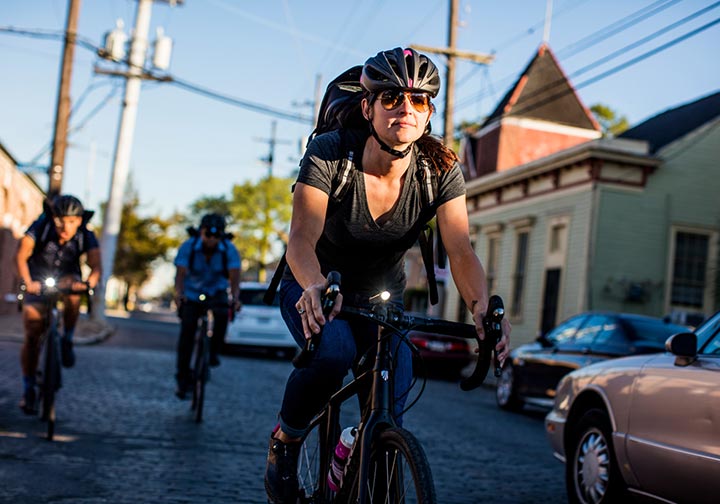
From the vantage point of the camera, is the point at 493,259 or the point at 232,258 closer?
the point at 232,258

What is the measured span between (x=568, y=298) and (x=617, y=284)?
1343 mm

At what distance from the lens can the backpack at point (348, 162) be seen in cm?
362

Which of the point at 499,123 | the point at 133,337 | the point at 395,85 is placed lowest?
the point at 133,337

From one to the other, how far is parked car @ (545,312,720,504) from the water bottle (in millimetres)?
2120

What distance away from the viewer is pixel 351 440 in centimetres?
352

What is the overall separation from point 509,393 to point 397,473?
11357 millimetres

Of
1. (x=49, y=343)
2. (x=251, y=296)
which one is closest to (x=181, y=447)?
(x=49, y=343)

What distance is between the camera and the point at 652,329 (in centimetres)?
1213

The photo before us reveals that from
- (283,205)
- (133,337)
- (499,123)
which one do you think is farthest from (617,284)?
(283,205)

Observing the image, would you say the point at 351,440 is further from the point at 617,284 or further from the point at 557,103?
the point at 557,103

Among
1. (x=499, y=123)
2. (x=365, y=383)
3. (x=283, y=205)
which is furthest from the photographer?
(x=283, y=205)

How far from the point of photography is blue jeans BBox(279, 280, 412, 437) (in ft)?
11.7

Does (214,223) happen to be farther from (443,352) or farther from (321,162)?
(443,352)

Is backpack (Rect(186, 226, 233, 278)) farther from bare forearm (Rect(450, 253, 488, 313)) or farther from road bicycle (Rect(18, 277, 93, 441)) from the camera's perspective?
bare forearm (Rect(450, 253, 488, 313))
